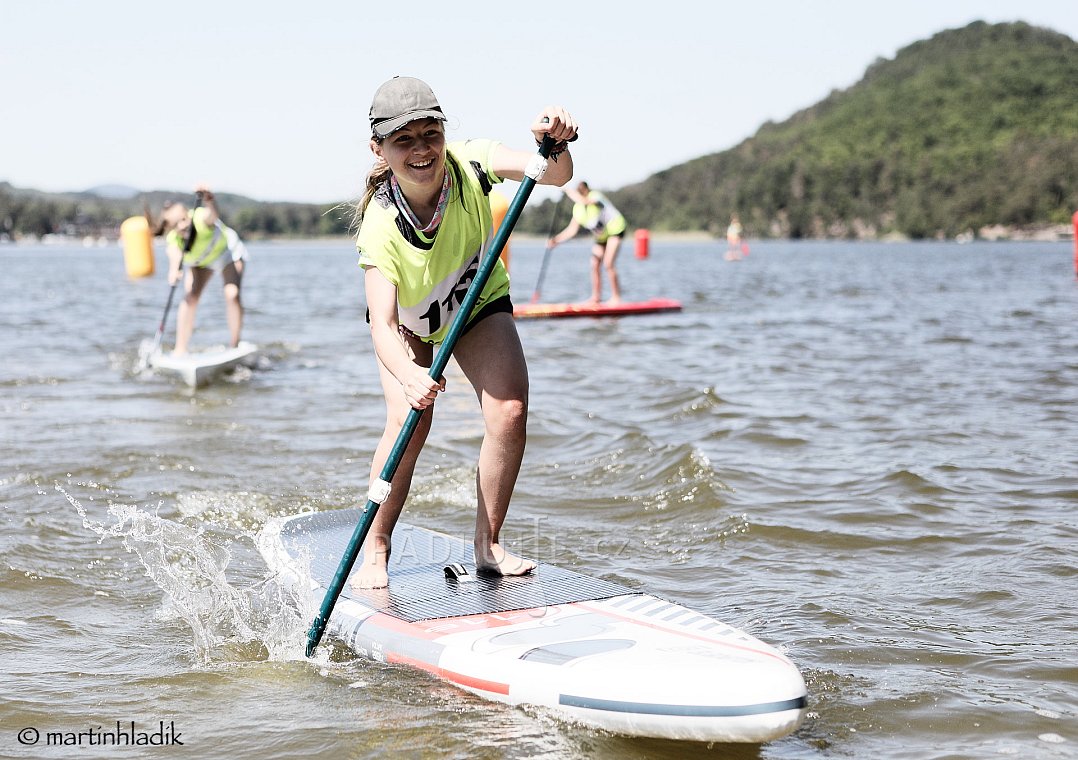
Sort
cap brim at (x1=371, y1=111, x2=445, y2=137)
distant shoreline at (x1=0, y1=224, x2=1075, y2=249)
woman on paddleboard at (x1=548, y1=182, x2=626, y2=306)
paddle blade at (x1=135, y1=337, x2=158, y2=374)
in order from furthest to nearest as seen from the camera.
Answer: distant shoreline at (x1=0, y1=224, x2=1075, y2=249) < woman on paddleboard at (x1=548, y1=182, x2=626, y2=306) < paddle blade at (x1=135, y1=337, x2=158, y2=374) < cap brim at (x1=371, y1=111, x2=445, y2=137)

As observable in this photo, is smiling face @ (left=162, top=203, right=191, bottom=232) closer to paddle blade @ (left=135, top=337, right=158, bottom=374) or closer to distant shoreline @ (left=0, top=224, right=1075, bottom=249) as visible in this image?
paddle blade @ (left=135, top=337, right=158, bottom=374)

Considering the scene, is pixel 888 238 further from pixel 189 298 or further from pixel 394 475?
pixel 394 475

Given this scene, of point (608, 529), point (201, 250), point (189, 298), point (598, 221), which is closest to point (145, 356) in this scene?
point (189, 298)

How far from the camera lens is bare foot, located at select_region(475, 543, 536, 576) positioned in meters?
4.54

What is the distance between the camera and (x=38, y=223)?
14788 centimetres

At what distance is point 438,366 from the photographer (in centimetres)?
391

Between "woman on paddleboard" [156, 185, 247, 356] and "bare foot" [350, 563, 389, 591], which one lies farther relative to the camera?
"woman on paddleboard" [156, 185, 247, 356]

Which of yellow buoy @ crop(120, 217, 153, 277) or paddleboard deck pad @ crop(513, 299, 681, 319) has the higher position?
yellow buoy @ crop(120, 217, 153, 277)

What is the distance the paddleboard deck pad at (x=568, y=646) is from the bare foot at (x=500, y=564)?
40 mm

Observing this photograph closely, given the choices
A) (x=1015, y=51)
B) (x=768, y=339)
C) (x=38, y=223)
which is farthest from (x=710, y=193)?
(x=768, y=339)

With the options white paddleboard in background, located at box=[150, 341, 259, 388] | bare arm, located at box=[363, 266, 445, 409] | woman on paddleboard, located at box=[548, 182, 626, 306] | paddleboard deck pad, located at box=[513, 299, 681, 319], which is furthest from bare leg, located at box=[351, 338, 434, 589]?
woman on paddleboard, located at box=[548, 182, 626, 306]

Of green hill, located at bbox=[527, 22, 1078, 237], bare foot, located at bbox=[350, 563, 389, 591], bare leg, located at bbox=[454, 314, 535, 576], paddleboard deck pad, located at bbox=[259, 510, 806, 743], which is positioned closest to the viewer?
paddleboard deck pad, located at bbox=[259, 510, 806, 743]

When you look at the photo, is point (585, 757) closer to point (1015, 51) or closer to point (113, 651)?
point (113, 651)

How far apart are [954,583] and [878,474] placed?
205 cm
